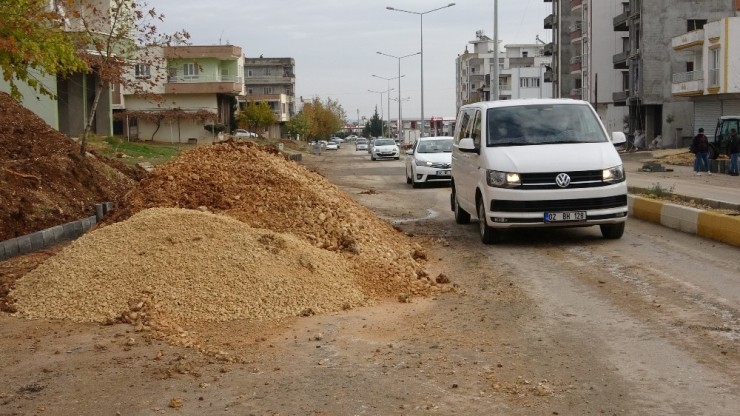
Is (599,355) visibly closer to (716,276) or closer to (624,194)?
(716,276)

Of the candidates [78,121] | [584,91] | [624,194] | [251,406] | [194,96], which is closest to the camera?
[251,406]

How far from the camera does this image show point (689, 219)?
13898 millimetres

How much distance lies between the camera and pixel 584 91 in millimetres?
83625

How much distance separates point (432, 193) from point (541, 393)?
1854 centimetres

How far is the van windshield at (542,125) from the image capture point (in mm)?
13219

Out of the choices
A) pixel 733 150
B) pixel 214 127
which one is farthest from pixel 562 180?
pixel 214 127

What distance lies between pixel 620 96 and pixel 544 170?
66384mm

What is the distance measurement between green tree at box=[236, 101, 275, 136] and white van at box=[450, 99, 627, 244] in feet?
249

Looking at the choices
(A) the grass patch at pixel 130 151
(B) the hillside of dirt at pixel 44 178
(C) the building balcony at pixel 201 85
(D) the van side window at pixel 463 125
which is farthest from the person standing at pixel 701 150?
(C) the building balcony at pixel 201 85

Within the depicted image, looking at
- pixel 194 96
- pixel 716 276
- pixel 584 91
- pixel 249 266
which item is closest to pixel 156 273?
pixel 249 266

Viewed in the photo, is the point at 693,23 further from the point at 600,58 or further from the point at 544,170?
the point at 544,170

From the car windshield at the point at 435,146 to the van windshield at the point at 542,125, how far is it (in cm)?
1354

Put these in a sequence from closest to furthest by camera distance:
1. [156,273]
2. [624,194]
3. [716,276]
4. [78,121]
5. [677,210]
→ 1. [156,273]
2. [716,276]
3. [624,194]
4. [677,210]
5. [78,121]

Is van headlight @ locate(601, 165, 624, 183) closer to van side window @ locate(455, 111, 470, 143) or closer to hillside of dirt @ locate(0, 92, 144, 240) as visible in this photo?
van side window @ locate(455, 111, 470, 143)
